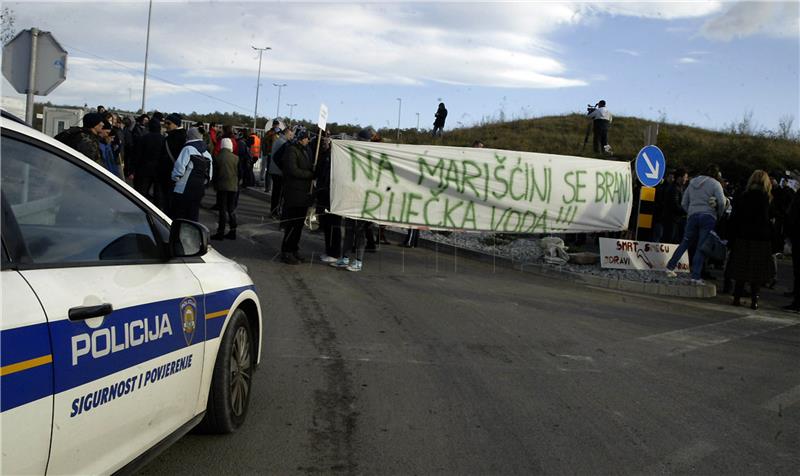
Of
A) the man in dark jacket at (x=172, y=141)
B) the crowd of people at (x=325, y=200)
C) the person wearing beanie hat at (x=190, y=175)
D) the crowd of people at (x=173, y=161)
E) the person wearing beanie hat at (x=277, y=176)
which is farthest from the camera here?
the person wearing beanie hat at (x=277, y=176)

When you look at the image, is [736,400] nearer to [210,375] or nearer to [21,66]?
[210,375]

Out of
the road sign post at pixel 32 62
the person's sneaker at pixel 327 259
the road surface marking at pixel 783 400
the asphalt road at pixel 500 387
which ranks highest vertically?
the road sign post at pixel 32 62

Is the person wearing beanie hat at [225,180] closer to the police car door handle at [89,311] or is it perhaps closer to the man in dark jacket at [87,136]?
the man in dark jacket at [87,136]

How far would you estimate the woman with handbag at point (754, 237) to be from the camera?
11.3 metres

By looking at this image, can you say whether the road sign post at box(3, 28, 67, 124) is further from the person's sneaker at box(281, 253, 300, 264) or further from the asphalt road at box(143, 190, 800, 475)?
the asphalt road at box(143, 190, 800, 475)

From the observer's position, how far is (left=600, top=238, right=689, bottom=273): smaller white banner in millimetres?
13327

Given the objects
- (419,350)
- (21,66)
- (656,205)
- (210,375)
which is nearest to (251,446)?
(210,375)

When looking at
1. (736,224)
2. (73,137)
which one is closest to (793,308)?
(736,224)

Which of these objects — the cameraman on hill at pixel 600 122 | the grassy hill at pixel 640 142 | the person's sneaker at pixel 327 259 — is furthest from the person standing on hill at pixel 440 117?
the person's sneaker at pixel 327 259

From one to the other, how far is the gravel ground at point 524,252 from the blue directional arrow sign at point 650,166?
1.74 meters

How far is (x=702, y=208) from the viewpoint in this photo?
12609mm

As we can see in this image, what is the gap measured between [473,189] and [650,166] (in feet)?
11.2

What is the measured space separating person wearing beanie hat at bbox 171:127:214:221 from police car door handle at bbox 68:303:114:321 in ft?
25.5

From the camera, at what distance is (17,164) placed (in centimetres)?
298
